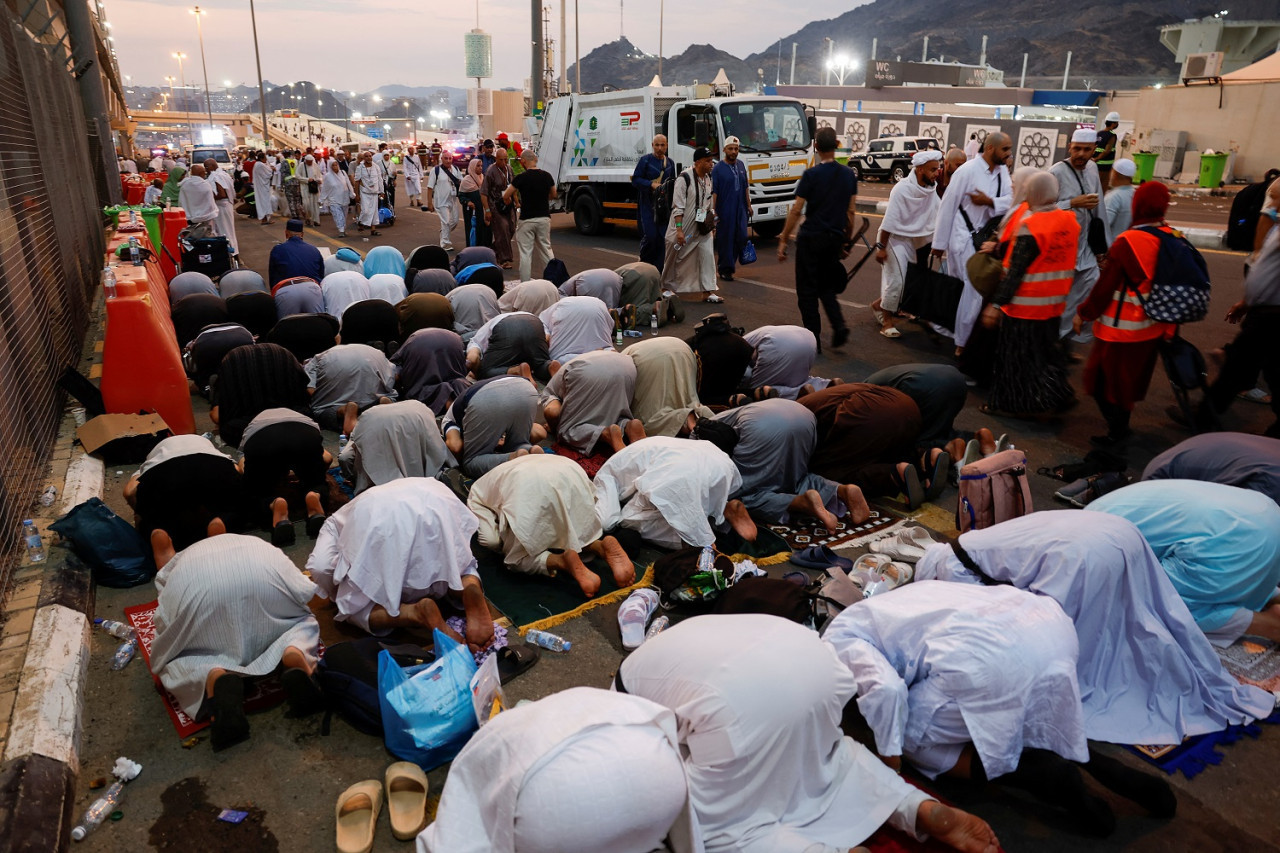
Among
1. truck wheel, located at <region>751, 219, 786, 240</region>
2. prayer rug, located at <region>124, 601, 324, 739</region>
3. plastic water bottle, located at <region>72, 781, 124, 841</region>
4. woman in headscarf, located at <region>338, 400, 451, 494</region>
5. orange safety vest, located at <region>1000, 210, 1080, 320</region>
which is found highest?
orange safety vest, located at <region>1000, 210, 1080, 320</region>

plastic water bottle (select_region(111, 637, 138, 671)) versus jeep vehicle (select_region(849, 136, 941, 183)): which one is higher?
jeep vehicle (select_region(849, 136, 941, 183))

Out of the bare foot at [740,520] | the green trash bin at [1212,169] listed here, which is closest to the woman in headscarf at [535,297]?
the bare foot at [740,520]

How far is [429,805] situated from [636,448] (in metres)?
2.34

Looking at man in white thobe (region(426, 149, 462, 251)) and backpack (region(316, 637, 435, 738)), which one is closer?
backpack (region(316, 637, 435, 738))

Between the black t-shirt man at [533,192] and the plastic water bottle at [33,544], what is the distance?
7.91 meters

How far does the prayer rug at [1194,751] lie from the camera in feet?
10.6

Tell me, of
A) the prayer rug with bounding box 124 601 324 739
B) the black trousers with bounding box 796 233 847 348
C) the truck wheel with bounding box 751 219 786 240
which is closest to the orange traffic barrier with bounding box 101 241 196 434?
the prayer rug with bounding box 124 601 324 739

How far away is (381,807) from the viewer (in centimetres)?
307

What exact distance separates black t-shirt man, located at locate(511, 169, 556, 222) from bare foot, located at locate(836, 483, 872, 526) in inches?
299

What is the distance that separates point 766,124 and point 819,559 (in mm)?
11394

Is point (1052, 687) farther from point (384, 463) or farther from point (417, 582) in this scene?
point (384, 463)

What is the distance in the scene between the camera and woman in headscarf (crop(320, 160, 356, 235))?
59.0 feet

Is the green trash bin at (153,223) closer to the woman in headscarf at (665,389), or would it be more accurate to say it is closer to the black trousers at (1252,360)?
the woman in headscarf at (665,389)

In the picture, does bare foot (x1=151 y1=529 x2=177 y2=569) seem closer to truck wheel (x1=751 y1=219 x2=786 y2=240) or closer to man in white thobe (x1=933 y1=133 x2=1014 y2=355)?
man in white thobe (x1=933 y1=133 x2=1014 y2=355)
